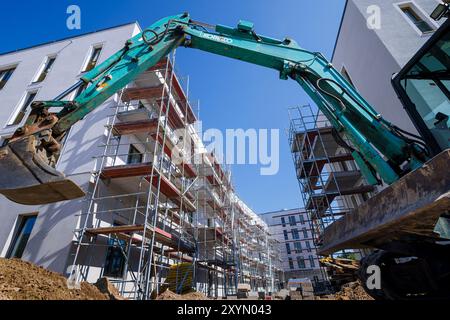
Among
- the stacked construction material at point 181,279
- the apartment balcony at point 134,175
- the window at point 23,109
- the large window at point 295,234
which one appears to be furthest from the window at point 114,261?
the large window at point 295,234

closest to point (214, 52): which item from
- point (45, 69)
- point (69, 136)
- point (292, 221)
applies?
point (69, 136)

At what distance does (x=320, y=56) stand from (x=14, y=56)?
60.9 feet

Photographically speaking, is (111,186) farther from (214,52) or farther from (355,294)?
(355,294)

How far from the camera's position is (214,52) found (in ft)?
15.3

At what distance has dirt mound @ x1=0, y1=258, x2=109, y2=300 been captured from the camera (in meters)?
1.97

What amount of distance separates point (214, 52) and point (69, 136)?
7.51 metres

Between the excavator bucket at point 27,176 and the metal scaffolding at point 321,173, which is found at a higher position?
the metal scaffolding at point 321,173

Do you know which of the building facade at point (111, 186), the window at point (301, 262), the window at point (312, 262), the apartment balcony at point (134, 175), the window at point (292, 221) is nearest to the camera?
the building facade at point (111, 186)

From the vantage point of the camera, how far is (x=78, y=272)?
627cm

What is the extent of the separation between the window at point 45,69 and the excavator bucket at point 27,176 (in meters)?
13.1

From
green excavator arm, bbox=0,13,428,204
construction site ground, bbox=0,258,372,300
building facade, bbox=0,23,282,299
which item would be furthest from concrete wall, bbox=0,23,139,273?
green excavator arm, bbox=0,13,428,204

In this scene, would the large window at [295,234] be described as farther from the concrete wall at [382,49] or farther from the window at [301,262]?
the concrete wall at [382,49]

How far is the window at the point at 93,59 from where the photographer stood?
38.1 feet

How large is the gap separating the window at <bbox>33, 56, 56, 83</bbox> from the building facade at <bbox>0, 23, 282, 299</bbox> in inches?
2.0
